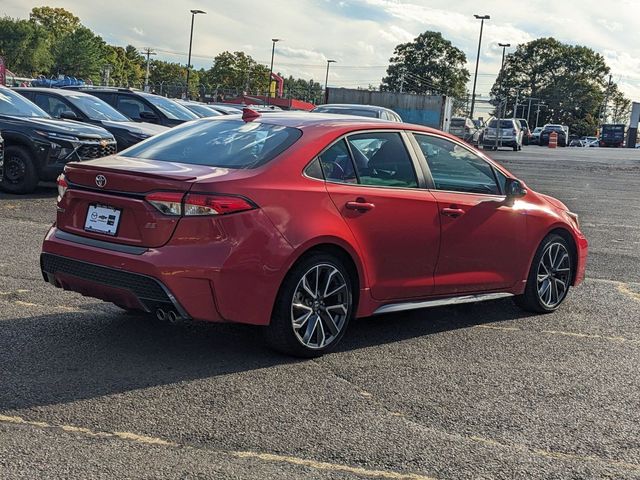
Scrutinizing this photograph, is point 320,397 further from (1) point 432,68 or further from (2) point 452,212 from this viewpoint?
(1) point 432,68

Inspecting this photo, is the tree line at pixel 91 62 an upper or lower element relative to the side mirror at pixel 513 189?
upper

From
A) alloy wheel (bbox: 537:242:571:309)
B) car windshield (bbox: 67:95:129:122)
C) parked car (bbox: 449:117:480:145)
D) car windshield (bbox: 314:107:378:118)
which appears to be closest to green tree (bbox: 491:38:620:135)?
parked car (bbox: 449:117:480:145)

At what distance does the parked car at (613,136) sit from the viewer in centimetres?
8238

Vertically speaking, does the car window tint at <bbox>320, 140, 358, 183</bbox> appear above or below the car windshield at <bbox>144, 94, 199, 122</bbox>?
below

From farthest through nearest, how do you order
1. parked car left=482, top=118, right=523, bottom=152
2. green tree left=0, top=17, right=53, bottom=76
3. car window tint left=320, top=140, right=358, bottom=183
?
green tree left=0, top=17, right=53, bottom=76 → parked car left=482, top=118, right=523, bottom=152 → car window tint left=320, top=140, right=358, bottom=183

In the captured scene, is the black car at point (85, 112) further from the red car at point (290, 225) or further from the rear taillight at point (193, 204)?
the rear taillight at point (193, 204)

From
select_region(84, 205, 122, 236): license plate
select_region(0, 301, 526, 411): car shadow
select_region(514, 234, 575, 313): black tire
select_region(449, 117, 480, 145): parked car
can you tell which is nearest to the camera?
select_region(0, 301, 526, 411): car shadow

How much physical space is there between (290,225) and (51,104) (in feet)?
35.9

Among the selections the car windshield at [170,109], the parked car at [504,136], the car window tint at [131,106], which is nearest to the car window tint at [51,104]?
the car window tint at [131,106]

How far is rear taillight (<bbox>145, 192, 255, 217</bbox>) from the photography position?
455cm

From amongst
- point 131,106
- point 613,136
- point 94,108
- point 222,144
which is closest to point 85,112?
point 94,108

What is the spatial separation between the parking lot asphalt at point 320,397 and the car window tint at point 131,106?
33.8ft

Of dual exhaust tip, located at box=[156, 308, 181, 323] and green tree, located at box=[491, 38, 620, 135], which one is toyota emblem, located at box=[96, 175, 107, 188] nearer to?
dual exhaust tip, located at box=[156, 308, 181, 323]

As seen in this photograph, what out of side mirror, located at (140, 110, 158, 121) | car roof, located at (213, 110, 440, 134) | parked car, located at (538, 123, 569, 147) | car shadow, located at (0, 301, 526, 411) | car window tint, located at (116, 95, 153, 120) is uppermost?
parked car, located at (538, 123, 569, 147)
